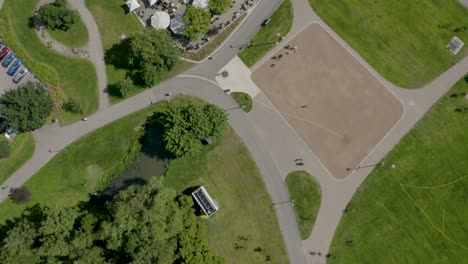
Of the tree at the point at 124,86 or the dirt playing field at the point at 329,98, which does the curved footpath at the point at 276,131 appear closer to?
the dirt playing field at the point at 329,98

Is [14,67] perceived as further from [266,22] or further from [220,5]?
[266,22]

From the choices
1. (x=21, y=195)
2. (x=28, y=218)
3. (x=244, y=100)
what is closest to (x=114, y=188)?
(x=28, y=218)

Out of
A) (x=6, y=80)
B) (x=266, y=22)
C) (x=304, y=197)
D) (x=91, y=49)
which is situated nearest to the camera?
(x=304, y=197)

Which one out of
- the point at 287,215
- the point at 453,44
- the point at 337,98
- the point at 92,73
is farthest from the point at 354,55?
the point at 92,73

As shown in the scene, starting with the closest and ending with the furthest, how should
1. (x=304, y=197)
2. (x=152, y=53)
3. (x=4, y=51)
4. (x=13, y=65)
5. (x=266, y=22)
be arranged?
(x=152, y=53) < (x=304, y=197) < (x=266, y=22) < (x=13, y=65) < (x=4, y=51)

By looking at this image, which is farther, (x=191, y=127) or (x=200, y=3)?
(x=200, y=3)

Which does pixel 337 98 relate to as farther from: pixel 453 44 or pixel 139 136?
pixel 139 136

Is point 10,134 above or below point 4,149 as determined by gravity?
above
